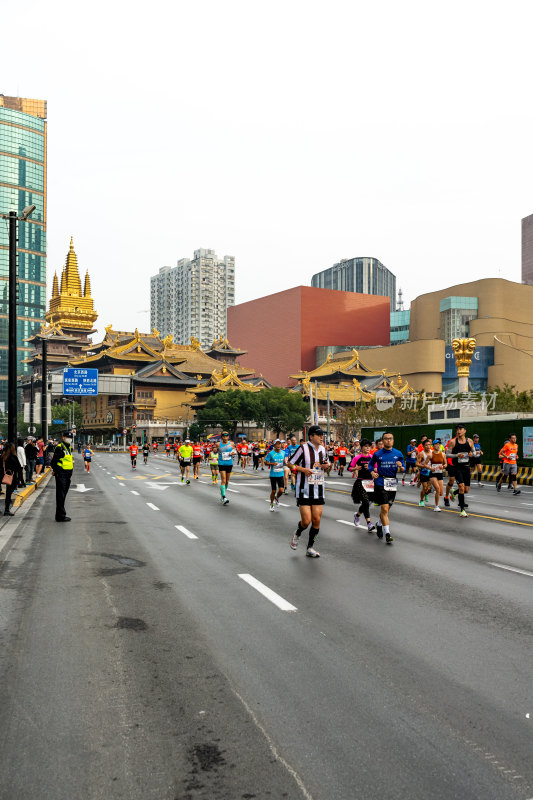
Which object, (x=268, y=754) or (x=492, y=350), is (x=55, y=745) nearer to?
(x=268, y=754)

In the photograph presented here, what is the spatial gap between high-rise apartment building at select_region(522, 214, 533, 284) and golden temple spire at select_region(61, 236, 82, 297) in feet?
396

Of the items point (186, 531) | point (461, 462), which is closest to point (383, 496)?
point (186, 531)

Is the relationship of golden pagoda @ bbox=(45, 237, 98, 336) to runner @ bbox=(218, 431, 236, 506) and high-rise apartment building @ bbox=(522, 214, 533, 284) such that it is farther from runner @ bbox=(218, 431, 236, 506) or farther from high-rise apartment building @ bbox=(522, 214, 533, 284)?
runner @ bbox=(218, 431, 236, 506)

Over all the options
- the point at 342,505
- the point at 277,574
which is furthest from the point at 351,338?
the point at 277,574

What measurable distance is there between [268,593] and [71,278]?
14439 cm

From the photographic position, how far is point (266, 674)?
16.7 ft

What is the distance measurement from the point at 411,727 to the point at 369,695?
54cm

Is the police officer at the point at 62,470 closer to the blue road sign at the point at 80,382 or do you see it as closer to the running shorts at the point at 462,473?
the running shorts at the point at 462,473

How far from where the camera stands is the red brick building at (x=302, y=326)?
5728 inches

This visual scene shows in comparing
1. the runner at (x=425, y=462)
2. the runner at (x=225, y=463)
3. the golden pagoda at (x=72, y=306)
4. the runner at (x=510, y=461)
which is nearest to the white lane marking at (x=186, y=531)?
the runner at (x=225, y=463)

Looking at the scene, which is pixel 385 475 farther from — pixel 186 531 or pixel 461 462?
pixel 461 462

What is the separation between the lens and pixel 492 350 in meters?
121

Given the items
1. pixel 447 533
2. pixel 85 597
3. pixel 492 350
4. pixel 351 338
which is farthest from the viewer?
pixel 351 338

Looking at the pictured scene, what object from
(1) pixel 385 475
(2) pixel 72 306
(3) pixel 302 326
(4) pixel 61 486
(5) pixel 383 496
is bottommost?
(4) pixel 61 486
